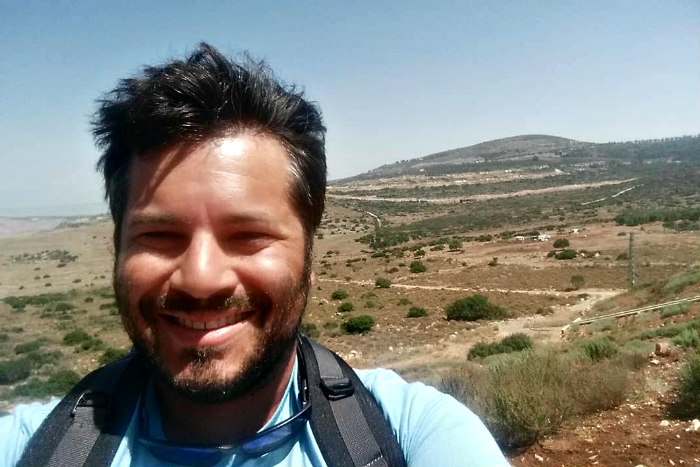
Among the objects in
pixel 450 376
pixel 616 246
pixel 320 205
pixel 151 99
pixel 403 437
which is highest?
pixel 151 99

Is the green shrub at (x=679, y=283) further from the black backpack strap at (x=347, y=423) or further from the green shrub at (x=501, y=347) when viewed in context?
the black backpack strap at (x=347, y=423)

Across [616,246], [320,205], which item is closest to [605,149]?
[616,246]

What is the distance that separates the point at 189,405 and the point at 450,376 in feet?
22.9

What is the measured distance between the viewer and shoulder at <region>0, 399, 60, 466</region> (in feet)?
4.97

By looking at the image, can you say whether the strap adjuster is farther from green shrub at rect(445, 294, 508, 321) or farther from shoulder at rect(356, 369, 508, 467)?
green shrub at rect(445, 294, 508, 321)

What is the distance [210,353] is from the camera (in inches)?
59.6

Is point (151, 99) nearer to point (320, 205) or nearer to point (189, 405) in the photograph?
point (320, 205)

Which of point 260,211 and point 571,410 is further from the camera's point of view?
point 571,410

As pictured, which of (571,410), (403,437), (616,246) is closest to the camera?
(403,437)

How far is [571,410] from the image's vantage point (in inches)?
260

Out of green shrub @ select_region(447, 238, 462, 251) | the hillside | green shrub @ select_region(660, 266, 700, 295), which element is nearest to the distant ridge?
the hillside

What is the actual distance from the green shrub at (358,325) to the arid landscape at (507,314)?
7 centimetres

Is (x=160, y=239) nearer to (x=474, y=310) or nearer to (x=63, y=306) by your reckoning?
(x=474, y=310)

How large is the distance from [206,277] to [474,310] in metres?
21.0
